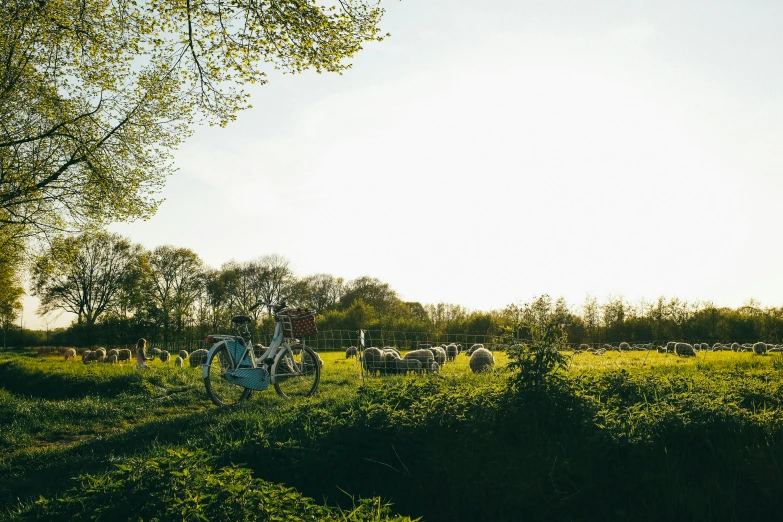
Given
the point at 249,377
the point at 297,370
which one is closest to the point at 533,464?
the point at 297,370

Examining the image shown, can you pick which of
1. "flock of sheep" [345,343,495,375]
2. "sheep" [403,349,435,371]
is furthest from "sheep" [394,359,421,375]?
"sheep" [403,349,435,371]

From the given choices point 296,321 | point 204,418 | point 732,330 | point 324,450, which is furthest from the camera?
point 732,330

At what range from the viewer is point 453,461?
551 cm

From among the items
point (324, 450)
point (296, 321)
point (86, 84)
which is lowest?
point (324, 450)

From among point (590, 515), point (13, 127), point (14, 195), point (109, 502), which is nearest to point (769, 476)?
point (590, 515)

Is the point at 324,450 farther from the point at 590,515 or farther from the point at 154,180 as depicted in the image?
the point at 154,180

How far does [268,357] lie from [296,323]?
0.86 meters

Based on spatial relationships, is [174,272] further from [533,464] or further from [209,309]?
[533,464]

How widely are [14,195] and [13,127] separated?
7.41 feet

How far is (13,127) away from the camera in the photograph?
16156 mm

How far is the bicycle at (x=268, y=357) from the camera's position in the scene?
988 cm

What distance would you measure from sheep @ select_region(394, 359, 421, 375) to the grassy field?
8965 millimetres

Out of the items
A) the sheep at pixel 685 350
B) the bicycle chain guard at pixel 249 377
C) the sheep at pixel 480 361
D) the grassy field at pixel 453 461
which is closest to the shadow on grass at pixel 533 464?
the grassy field at pixel 453 461

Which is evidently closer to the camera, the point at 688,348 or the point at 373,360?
the point at 373,360
